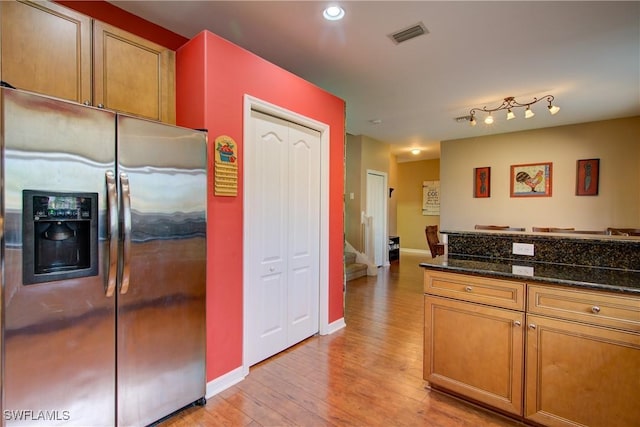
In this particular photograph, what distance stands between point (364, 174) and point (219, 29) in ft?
13.9

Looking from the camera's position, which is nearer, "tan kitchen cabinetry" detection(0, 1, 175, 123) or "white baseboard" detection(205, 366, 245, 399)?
"tan kitchen cabinetry" detection(0, 1, 175, 123)

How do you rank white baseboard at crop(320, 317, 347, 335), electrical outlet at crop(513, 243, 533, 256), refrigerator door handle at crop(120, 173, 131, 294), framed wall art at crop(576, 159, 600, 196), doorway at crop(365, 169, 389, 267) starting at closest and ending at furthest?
refrigerator door handle at crop(120, 173, 131, 294) < electrical outlet at crop(513, 243, 533, 256) < white baseboard at crop(320, 317, 347, 335) < framed wall art at crop(576, 159, 600, 196) < doorway at crop(365, 169, 389, 267)

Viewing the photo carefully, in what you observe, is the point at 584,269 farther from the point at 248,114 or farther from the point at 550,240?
the point at 248,114

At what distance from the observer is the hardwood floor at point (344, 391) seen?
73.4 inches

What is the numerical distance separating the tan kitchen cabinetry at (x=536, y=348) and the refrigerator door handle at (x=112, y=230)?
76.4 inches

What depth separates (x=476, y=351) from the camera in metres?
1.91

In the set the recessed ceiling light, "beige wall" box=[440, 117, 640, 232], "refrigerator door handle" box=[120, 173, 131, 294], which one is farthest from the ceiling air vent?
"beige wall" box=[440, 117, 640, 232]

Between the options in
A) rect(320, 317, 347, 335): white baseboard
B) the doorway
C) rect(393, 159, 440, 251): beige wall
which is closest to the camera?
rect(320, 317, 347, 335): white baseboard

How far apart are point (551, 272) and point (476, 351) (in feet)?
2.21

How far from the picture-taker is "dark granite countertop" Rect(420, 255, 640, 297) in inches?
61.0

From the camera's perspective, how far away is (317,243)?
3.11 meters

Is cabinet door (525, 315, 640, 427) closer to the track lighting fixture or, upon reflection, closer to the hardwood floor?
the hardwood floor

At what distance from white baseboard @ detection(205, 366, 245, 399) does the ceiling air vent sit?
120 inches

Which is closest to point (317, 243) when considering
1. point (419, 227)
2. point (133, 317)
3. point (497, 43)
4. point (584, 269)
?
point (133, 317)
